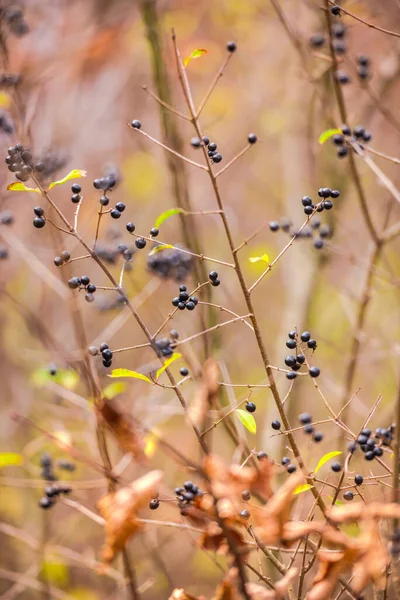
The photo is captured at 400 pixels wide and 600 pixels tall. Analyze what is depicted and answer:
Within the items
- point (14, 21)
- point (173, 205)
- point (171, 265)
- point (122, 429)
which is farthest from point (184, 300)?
point (173, 205)

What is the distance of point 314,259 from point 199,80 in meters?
4.28

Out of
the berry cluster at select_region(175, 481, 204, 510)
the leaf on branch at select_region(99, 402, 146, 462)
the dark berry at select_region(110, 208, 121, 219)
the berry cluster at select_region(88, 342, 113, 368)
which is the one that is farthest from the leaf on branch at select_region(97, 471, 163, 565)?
the dark berry at select_region(110, 208, 121, 219)

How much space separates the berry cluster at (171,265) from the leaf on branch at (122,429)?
201 centimetres

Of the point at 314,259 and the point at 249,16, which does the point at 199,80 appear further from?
the point at 314,259

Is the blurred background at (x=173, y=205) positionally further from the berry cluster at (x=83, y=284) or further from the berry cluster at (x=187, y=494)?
the berry cluster at (x=187, y=494)

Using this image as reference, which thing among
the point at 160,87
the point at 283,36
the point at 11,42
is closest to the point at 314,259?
the point at 160,87

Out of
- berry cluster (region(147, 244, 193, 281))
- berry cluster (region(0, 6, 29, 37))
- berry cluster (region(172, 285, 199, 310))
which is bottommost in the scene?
berry cluster (region(172, 285, 199, 310))

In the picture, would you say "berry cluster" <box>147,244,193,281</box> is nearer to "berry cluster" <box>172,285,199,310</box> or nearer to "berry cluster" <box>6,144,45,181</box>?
"berry cluster" <box>172,285,199,310</box>

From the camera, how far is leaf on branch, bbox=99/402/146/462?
3.59 feet

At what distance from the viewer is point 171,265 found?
10.3ft

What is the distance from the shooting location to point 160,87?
3502mm

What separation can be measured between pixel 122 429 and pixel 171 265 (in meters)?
2.07

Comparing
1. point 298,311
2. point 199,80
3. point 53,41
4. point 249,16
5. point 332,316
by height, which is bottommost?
point 298,311

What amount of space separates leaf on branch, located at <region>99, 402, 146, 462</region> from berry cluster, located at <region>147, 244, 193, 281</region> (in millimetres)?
2008
